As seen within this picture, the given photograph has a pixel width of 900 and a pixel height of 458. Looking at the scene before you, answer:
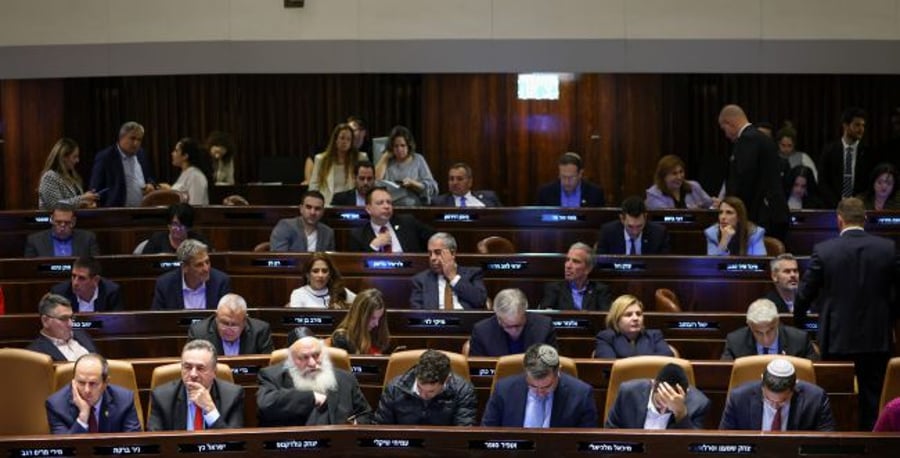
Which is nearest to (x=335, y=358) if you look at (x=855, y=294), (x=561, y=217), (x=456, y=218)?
(x=855, y=294)

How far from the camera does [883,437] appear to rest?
5.82 m

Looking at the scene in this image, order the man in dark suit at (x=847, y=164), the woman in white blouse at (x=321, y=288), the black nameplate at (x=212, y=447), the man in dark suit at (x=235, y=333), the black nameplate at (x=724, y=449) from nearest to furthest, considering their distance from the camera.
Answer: the black nameplate at (x=724, y=449)
the black nameplate at (x=212, y=447)
the man in dark suit at (x=235, y=333)
the woman in white blouse at (x=321, y=288)
the man in dark suit at (x=847, y=164)

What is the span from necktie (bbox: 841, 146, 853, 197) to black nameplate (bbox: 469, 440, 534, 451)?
7.17 meters

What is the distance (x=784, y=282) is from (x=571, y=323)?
123 cm

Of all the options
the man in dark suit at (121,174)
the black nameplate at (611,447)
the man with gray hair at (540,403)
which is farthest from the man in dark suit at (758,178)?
the black nameplate at (611,447)

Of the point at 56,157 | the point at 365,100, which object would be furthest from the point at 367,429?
the point at 365,100

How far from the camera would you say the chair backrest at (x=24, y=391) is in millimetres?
7574

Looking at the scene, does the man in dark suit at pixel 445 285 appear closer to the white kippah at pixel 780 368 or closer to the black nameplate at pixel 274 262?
the black nameplate at pixel 274 262

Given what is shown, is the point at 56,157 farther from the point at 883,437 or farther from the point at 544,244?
the point at 883,437

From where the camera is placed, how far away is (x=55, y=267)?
1002 centimetres

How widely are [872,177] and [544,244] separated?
2.43 metres

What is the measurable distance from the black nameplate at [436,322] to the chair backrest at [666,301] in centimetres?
129

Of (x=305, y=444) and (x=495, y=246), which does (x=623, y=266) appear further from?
→ (x=305, y=444)

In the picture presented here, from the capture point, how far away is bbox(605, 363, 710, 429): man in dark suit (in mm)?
6973
